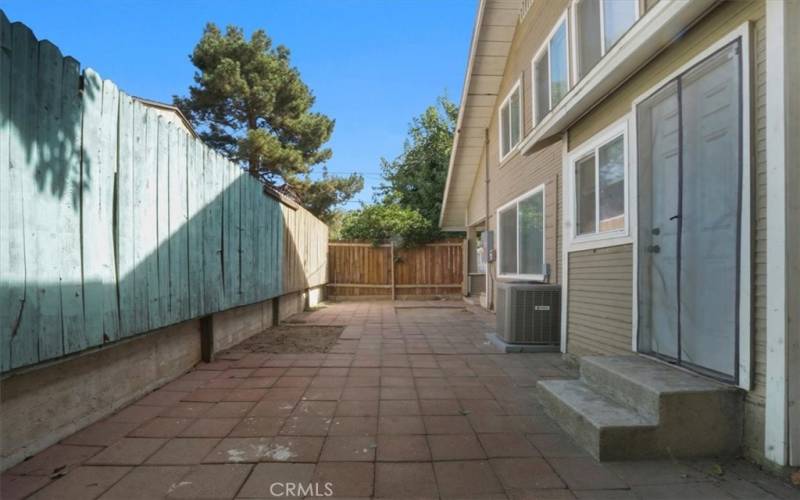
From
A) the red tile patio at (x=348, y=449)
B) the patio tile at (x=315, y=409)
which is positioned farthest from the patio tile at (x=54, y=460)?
the patio tile at (x=315, y=409)

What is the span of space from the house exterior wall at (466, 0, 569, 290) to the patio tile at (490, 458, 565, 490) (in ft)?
12.4

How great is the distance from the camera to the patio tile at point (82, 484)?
6.97ft

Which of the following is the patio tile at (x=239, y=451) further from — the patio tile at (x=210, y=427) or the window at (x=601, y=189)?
the window at (x=601, y=189)

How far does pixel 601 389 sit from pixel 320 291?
10.3m


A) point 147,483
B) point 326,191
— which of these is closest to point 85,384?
point 147,483

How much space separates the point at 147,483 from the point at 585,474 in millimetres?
2387

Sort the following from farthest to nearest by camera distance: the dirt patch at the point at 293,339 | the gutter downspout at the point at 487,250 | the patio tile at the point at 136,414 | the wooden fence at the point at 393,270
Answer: the wooden fence at the point at 393,270 → the gutter downspout at the point at 487,250 → the dirt patch at the point at 293,339 → the patio tile at the point at 136,414

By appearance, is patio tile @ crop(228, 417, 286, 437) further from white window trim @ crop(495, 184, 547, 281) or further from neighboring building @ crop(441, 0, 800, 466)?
white window trim @ crop(495, 184, 547, 281)

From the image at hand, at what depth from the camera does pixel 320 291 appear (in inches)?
502

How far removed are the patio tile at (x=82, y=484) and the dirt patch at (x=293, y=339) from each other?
10.2 feet

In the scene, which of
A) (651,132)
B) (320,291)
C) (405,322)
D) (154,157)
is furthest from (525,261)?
(320,291)

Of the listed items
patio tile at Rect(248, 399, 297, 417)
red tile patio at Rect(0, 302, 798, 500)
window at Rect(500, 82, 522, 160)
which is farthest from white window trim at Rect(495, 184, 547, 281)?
patio tile at Rect(248, 399, 297, 417)

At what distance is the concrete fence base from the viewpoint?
2.38m

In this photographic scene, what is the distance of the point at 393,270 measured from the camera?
44.6 feet
